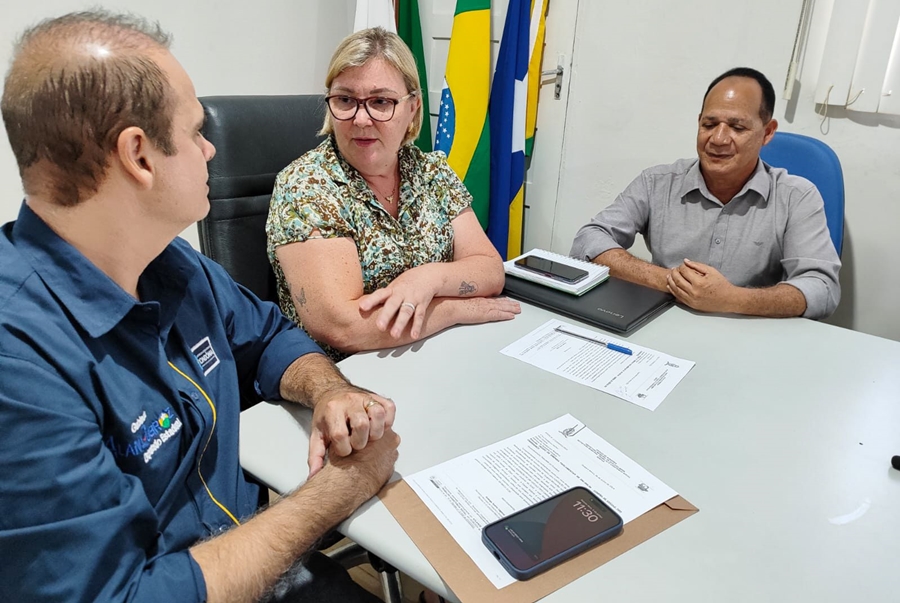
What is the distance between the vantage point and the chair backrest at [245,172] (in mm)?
Answer: 1376

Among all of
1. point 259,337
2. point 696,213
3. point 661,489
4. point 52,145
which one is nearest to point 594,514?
point 661,489

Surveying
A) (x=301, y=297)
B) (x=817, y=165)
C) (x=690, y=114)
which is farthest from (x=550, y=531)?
(x=690, y=114)

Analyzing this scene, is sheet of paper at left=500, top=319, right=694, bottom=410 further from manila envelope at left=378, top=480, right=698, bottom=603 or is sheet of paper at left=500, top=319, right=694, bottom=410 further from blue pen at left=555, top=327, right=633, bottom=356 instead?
manila envelope at left=378, top=480, right=698, bottom=603

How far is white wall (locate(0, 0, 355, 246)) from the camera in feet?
6.53

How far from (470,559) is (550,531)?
112 mm

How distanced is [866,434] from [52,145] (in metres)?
1.29

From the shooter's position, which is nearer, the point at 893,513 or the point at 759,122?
the point at 893,513

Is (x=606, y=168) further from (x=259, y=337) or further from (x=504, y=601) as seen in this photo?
(x=504, y=601)

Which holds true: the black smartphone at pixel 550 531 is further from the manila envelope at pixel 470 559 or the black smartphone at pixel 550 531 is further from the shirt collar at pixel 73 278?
the shirt collar at pixel 73 278

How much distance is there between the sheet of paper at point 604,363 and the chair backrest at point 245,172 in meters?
0.67

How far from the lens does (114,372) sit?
0.74 metres

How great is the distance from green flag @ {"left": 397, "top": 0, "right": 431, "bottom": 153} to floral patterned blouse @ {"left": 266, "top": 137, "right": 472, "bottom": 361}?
1285 mm

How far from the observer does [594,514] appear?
0.81 m

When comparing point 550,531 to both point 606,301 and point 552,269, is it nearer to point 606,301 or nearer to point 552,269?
point 606,301
